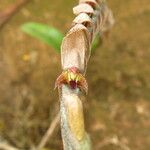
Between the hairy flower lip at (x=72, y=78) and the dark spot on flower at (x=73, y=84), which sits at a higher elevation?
the hairy flower lip at (x=72, y=78)

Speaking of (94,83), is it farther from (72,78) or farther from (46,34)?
(72,78)

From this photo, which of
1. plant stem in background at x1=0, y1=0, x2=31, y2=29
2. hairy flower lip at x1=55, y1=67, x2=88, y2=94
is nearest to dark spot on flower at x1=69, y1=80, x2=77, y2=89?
hairy flower lip at x1=55, y1=67, x2=88, y2=94

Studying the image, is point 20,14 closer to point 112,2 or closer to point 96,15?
point 112,2

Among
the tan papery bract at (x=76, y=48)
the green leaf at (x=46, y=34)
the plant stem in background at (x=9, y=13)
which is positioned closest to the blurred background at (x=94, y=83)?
the plant stem in background at (x=9, y=13)

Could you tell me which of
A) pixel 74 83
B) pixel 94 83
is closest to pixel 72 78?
pixel 74 83

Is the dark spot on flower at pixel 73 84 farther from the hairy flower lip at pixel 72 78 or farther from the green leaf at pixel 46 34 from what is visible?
the green leaf at pixel 46 34
